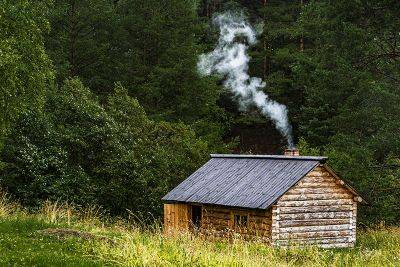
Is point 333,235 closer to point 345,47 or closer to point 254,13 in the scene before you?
point 345,47

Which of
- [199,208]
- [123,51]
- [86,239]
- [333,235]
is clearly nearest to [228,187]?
[199,208]

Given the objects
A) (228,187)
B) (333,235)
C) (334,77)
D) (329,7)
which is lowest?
(333,235)

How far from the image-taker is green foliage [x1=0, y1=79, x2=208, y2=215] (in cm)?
2956

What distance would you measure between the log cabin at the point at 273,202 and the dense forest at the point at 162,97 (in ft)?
9.28

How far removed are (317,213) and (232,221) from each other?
3.80 metres

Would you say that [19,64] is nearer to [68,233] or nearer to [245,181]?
[68,233]

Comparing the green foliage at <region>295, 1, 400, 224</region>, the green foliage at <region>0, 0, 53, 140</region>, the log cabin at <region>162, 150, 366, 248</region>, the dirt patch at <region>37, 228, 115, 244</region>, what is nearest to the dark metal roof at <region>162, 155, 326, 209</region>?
the log cabin at <region>162, 150, 366, 248</region>

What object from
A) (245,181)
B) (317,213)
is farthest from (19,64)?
(317,213)

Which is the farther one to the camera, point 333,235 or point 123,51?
point 123,51

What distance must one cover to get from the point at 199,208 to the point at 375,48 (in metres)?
11.0

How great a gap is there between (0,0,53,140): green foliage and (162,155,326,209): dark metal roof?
26.5ft

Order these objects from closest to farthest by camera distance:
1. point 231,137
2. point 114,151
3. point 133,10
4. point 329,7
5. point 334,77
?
point 329,7, point 114,151, point 334,77, point 133,10, point 231,137

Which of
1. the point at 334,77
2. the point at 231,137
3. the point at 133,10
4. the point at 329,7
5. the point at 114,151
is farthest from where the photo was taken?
the point at 231,137

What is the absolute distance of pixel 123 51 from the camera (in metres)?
49.9
